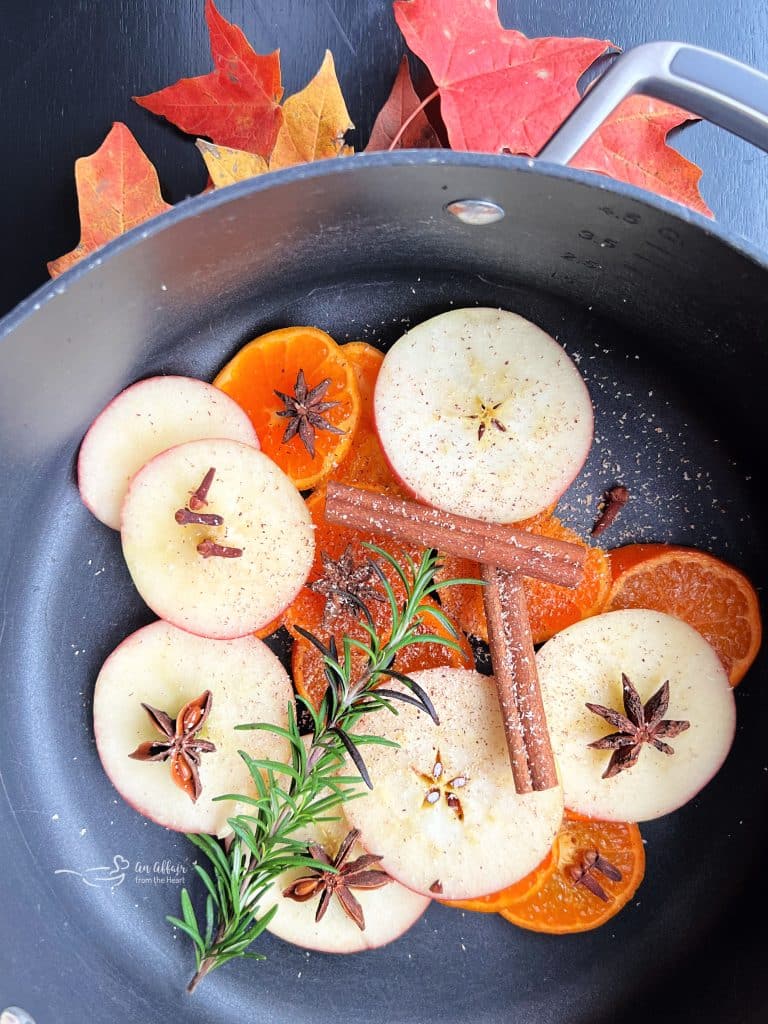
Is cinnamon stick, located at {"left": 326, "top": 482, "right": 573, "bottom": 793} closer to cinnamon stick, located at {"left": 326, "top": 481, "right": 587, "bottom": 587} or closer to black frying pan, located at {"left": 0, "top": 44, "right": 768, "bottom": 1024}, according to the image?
cinnamon stick, located at {"left": 326, "top": 481, "right": 587, "bottom": 587}

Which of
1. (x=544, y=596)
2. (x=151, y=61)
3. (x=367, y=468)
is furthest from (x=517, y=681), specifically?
(x=151, y=61)

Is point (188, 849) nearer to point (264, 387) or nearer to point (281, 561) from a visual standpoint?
point (281, 561)

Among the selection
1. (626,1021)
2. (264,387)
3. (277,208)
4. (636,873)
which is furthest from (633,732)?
(277,208)

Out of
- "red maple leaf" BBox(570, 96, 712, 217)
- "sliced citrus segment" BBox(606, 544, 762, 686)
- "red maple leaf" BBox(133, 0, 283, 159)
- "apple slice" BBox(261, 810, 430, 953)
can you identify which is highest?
"red maple leaf" BBox(570, 96, 712, 217)

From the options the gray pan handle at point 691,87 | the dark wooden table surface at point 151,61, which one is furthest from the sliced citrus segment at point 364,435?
the gray pan handle at point 691,87

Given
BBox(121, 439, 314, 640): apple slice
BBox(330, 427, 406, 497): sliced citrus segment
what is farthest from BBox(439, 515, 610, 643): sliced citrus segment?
BBox(121, 439, 314, 640): apple slice

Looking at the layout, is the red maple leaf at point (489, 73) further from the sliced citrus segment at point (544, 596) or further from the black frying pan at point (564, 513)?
the sliced citrus segment at point (544, 596)

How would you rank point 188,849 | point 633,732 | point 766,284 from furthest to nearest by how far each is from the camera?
point 188,849
point 633,732
point 766,284
